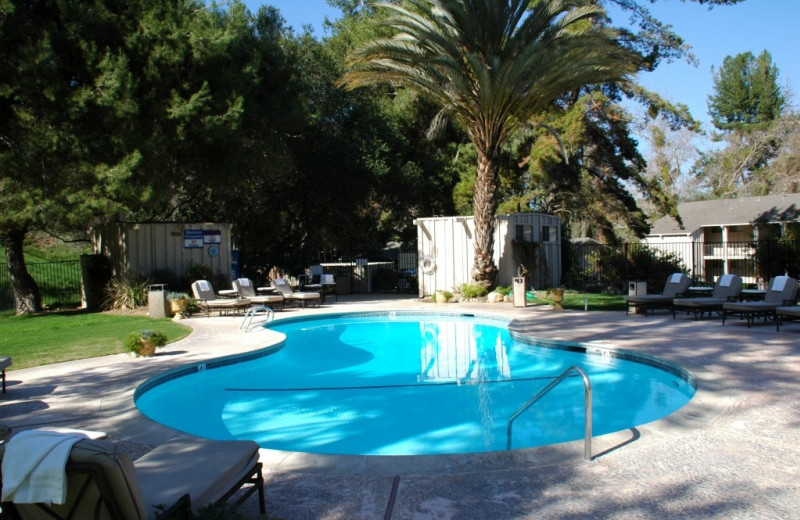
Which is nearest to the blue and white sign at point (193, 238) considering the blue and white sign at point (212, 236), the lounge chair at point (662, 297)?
the blue and white sign at point (212, 236)

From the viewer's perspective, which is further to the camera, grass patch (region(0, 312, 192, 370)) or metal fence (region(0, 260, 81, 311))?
metal fence (region(0, 260, 81, 311))

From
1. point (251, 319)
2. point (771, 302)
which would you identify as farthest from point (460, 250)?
point (771, 302)

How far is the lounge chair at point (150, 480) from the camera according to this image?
2.58 meters

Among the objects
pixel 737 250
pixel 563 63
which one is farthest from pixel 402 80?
pixel 737 250

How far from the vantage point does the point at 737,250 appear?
30031 mm

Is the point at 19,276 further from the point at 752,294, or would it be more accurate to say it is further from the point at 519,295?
the point at 752,294

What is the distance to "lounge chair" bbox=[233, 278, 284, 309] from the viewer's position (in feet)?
52.4

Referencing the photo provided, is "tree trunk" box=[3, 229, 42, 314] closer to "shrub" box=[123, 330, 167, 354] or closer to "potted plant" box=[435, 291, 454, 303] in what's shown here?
"shrub" box=[123, 330, 167, 354]

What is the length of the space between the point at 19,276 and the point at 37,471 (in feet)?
57.8

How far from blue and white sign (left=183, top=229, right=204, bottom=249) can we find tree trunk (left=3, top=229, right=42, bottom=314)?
4.48 m

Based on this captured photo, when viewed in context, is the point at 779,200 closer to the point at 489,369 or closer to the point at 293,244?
the point at 293,244

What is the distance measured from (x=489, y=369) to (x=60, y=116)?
41.6 ft

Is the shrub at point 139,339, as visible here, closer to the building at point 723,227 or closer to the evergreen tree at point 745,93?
the building at point 723,227

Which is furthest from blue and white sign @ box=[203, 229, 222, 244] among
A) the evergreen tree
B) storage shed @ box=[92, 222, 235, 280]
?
the evergreen tree
